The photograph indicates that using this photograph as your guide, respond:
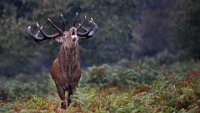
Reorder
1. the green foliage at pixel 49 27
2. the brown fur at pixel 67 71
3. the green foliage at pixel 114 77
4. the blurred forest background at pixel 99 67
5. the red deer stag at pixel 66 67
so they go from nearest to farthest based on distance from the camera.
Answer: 1. the blurred forest background at pixel 99 67
2. the red deer stag at pixel 66 67
3. the brown fur at pixel 67 71
4. the green foliage at pixel 114 77
5. the green foliage at pixel 49 27

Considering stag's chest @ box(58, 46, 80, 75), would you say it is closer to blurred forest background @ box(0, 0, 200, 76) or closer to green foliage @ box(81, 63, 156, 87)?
green foliage @ box(81, 63, 156, 87)

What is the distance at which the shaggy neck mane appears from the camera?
1234 centimetres

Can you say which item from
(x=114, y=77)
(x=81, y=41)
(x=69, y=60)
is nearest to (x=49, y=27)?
(x=81, y=41)

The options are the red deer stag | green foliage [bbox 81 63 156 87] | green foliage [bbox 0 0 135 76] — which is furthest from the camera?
green foliage [bbox 0 0 135 76]

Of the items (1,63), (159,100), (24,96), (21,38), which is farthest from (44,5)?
(159,100)

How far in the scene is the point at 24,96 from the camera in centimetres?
1511

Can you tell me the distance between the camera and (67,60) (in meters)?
12.5

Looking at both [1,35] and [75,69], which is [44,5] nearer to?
[1,35]

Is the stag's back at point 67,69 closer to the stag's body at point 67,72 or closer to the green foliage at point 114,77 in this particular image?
the stag's body at point 67,72

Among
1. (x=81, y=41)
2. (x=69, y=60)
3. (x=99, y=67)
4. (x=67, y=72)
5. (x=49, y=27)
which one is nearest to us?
(x=69, y=60)

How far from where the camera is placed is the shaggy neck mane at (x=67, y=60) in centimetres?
1234

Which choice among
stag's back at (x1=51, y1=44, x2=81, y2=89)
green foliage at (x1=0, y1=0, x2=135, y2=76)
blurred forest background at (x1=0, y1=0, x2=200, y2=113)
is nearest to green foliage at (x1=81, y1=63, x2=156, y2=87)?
blurred forest background at (x1=0, y1=0, x2=200, y2=113)

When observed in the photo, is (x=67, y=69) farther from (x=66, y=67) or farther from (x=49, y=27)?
(x=49, y=27)

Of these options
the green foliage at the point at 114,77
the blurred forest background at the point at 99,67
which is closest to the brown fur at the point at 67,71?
the blurred forest background at the point at 99,67
